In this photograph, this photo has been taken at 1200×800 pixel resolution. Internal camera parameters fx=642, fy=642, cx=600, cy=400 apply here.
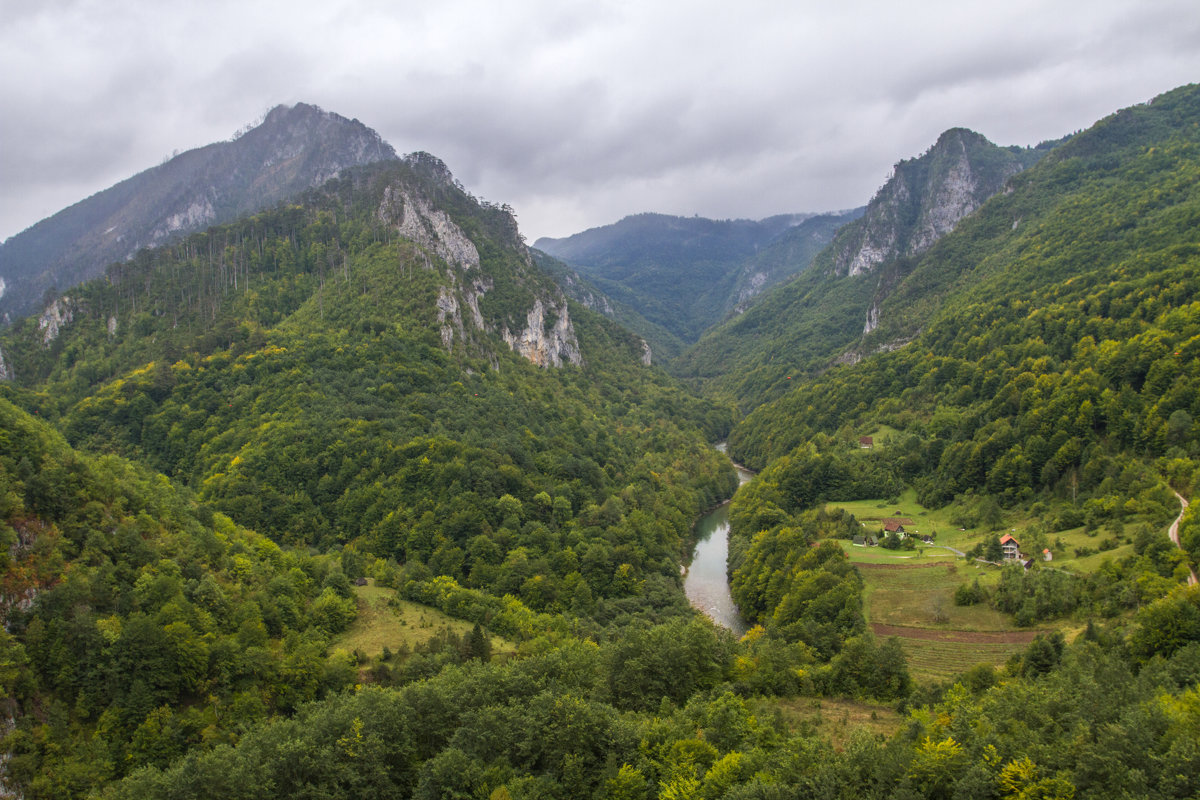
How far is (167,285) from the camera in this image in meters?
114

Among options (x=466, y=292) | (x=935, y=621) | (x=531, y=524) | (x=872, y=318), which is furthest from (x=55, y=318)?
(x=872, y=318)

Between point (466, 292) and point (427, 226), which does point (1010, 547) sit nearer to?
point (466, 292)

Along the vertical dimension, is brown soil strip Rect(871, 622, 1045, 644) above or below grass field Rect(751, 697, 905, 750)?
below

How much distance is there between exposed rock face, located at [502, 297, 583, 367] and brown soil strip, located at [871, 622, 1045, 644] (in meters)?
90.8

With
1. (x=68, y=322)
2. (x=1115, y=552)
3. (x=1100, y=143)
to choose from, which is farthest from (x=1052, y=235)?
(x=68, y=322)

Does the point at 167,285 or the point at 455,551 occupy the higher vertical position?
the point at 167,285

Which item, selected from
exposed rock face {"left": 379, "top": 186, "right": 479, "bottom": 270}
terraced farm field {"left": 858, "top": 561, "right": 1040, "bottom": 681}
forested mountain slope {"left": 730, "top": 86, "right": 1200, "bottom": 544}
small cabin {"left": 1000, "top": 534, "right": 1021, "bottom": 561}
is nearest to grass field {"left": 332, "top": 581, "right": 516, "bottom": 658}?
terraced farm field {"left": 858, "top": 561, "right": 1040, "bottom": 681}

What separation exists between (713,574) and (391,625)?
40.5 m

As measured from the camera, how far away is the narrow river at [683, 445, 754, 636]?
208 feet

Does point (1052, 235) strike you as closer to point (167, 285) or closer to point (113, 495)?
point (113, 495)

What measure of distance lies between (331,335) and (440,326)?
1573cm

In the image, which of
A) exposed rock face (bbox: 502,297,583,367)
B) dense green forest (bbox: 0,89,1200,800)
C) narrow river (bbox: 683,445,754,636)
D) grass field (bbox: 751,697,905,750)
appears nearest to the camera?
dense green forest (bbox: 0,89,1200,800)

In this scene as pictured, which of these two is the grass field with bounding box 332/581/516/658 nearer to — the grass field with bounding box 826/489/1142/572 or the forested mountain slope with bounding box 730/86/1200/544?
the grass field with bounding box 826/489/1142/572

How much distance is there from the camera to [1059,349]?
77.6 metres
